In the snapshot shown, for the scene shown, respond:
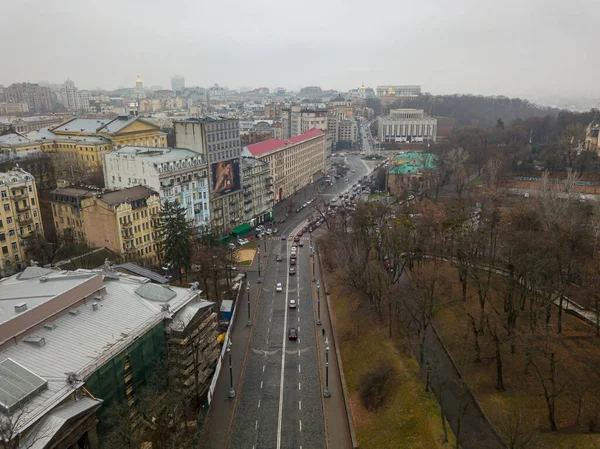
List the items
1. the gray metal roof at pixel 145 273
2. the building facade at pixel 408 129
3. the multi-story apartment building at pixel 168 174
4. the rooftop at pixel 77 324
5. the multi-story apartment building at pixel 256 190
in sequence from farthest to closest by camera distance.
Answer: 1. the building facade at pixel 408 129
2. the multi-story apartment building at pixel 256 190
3. the multi-story apartment building at pixel 168 174
4. the gray metal roof at pixel 145 273
5. the rooftop at pixel 77 324

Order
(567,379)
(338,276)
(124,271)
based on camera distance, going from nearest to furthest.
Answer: (567,379) → (124,271) → (338,276)

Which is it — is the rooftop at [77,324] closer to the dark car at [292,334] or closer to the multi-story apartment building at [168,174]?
the dark car at [292,334]

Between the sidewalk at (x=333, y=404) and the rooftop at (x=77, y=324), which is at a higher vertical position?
the rooftop at (x=77, y=324)

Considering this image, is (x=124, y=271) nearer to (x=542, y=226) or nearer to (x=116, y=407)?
(x=116, y=407)

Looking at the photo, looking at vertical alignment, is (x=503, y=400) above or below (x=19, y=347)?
below

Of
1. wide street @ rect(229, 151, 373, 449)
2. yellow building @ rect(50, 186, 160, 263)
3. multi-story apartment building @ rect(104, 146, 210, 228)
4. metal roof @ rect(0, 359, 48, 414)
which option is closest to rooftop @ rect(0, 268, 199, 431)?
metal roof @ rect(0, 359, 48, 414)

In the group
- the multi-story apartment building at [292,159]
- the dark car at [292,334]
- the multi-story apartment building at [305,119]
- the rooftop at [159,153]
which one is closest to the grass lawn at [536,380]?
the dark car at [292,334]

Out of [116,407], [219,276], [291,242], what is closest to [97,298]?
[116,407]
